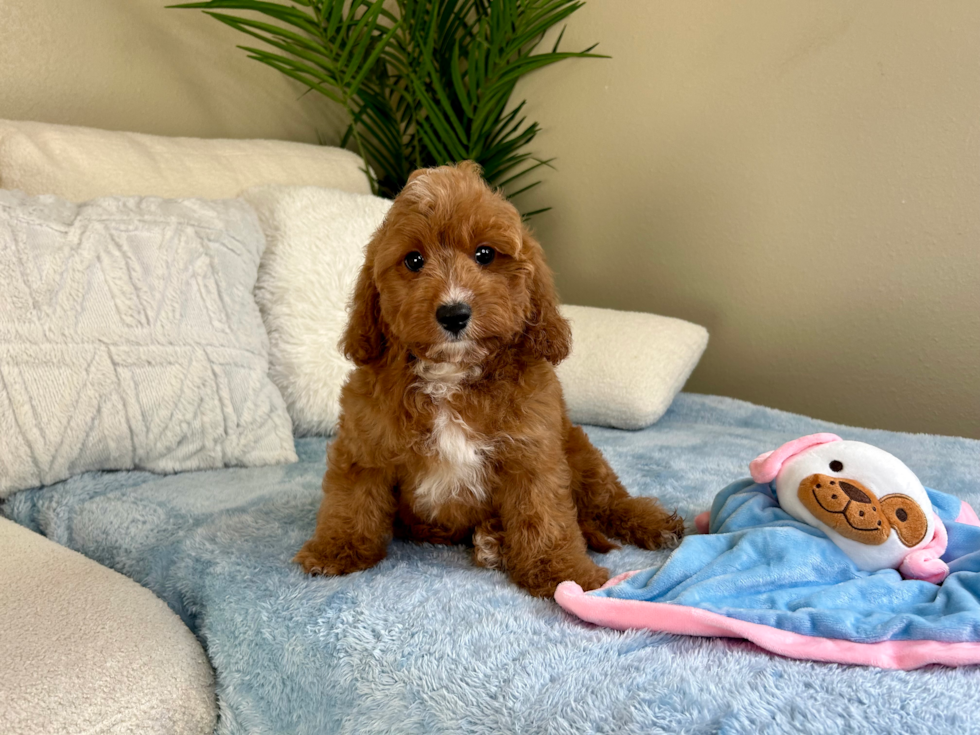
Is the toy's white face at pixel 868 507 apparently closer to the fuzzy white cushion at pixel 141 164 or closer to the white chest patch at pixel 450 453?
the white chest patch at pixel 450 453

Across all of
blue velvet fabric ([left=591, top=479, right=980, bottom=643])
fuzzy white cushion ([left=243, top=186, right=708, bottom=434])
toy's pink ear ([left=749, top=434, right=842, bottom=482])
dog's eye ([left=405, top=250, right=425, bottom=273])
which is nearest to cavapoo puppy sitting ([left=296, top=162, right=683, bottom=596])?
dog's eye ([left=405, top=250, right=425, bottom=273])

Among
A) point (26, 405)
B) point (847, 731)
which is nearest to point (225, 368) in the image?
point (26, 405)

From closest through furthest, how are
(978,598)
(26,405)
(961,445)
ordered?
1. (978,598)
2. (26,405)
3. (961,445)

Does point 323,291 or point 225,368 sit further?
point 323,291

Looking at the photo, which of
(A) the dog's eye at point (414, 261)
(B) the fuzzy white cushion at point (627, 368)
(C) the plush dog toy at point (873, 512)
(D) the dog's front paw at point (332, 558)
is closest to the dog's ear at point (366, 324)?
(A) the dog's eye at point (414, 261)

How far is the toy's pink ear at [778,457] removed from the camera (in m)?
1.61

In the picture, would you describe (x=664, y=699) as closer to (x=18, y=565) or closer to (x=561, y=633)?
(x=561, y=633)

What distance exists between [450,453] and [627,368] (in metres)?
1.47

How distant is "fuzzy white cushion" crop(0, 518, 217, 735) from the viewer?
45.7 inches

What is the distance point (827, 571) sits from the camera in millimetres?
1390

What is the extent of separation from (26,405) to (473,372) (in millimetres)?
1252

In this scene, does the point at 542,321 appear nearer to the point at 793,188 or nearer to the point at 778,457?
the point at 778,457

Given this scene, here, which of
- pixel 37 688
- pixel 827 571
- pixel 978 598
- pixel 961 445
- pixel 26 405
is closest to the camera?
pixel 37 688

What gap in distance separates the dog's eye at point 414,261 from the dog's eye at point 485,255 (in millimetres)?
113
